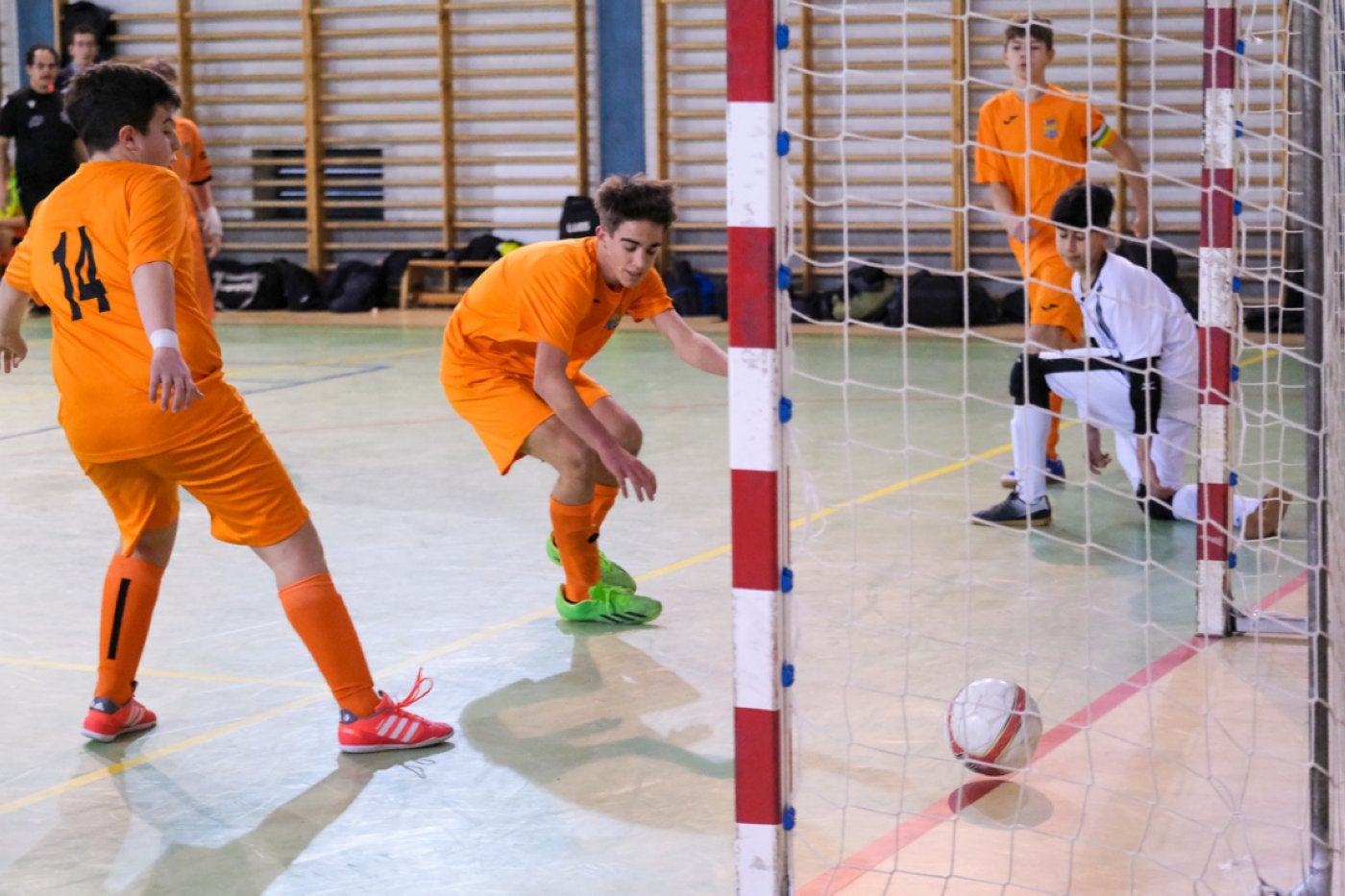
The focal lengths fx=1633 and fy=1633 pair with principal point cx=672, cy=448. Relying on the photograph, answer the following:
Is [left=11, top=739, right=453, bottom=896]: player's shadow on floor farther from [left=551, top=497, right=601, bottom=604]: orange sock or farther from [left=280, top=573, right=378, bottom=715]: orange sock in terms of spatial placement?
[left=551, top=497, right=601, bottom=604]: orange sock

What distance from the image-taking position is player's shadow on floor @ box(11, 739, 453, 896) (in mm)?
2961

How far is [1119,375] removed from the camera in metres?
5.65

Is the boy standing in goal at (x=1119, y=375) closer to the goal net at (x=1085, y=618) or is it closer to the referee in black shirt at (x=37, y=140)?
the goal net at (x=1085, y=618)

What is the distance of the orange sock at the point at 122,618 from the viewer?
370cm

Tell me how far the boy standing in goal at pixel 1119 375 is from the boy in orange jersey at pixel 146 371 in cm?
265

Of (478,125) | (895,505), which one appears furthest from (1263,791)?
(478,125)

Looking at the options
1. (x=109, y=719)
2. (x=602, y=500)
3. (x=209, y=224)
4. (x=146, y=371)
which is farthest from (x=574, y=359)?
(x=209, y=224)

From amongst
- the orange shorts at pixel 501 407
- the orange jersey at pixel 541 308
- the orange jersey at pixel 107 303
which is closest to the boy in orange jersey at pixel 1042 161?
the orange jersey at pixel 541 308

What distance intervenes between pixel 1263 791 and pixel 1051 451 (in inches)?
121

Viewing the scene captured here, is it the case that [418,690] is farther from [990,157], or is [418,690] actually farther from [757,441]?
[990,157]

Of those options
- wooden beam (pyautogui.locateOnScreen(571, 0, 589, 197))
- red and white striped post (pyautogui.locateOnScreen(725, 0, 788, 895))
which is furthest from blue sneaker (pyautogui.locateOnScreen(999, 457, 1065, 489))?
wooden beam (pyautogui.locateOnScreen(571, 0, 589, 197))

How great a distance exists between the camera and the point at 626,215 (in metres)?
4.12

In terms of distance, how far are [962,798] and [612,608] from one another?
5.28 feet

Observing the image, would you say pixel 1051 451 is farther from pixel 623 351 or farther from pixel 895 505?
pixel 623 351
